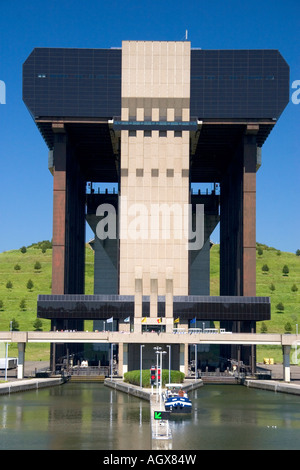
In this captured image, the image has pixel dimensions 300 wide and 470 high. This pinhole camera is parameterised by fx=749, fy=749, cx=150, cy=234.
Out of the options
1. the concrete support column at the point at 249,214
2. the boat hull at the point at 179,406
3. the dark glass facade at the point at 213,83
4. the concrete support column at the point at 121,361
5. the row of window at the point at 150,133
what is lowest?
the boat hull at the point at 179,406

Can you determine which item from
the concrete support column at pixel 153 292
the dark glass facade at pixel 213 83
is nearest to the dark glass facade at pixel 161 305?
the concrete support column at pixel 153 292

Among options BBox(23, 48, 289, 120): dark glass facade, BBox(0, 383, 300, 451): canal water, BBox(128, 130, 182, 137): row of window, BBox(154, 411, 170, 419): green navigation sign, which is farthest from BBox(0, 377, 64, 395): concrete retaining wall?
BBox(23, 48, 289, 120): dark glass facade

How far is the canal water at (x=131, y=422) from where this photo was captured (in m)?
64.1

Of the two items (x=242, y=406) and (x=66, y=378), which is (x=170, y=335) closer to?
(x=66, y=378)

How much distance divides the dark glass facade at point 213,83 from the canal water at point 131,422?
63663 millimetres

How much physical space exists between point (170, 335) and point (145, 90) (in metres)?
53.1

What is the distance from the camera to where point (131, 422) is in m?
76.7

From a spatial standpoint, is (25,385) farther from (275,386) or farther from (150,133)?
(150,133)

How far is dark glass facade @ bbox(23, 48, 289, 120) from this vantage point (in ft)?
499

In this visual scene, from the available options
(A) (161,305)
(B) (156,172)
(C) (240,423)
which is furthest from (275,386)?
(B) (156,172)

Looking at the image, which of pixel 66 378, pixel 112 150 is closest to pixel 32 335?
pixel 66 378

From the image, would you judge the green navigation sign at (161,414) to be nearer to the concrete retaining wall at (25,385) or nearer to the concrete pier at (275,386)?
the concrete retaining wall at (25,385)

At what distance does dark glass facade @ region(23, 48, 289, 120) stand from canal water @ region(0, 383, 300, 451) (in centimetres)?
6366

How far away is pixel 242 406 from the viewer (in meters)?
94.4
